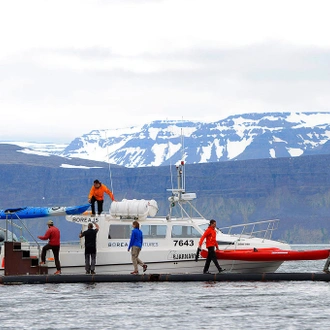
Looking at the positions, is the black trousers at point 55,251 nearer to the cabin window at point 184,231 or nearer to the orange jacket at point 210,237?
the cabin window at point 184,231

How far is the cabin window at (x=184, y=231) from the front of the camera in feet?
121

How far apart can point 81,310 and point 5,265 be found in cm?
951

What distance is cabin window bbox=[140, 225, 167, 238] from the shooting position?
1449 inches

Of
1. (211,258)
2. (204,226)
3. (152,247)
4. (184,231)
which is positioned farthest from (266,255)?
(152,247)

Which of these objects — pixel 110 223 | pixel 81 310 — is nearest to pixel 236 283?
pixel 110 223

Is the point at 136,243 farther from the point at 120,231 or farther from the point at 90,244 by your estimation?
the point at 120,231

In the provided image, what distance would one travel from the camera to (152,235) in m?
36.8

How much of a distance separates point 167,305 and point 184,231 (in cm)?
941

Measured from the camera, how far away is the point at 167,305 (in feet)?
90.9

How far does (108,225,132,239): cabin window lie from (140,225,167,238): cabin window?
515 millimetres

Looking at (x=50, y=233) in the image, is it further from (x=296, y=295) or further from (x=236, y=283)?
(x=296, y=295)

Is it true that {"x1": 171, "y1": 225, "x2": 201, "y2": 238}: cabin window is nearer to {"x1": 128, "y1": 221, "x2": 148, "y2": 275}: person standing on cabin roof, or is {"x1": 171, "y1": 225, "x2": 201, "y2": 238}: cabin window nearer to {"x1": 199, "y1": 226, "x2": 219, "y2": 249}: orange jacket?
{"x1": 128, "y1": 221, "x2": 148, "y2": 275}: person standing on cabin roof

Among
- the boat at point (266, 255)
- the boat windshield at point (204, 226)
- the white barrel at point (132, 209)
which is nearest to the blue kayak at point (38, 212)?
the white barrel at point (132, 209)

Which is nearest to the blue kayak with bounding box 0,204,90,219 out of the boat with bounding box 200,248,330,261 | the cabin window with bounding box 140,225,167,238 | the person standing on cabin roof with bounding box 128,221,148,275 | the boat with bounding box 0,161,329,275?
the boat with bounding box 0,161,329,275
